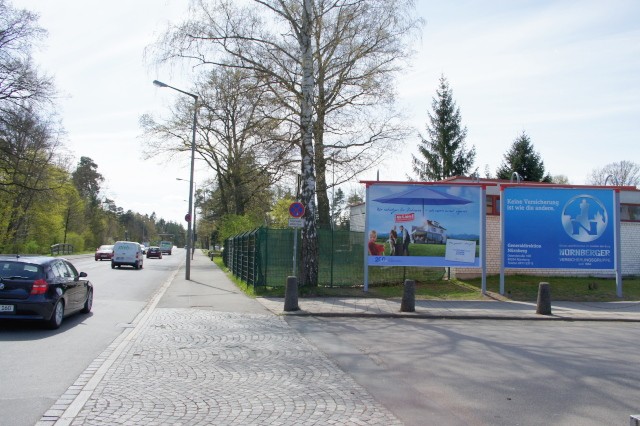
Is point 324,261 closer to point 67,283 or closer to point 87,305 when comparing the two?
point 87,305

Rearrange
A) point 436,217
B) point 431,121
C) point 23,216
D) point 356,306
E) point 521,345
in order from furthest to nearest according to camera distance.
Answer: point 431,121 < point 23,216 < point 436,217 < point 356,306 < point 521,345

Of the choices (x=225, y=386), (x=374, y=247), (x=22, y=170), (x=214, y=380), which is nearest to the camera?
(x=225, y=386)

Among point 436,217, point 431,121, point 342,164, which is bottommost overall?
point 436,217

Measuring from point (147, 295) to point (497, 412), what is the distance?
15.9 m

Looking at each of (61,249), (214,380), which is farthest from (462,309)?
(61,249)

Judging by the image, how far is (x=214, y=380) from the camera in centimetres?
716

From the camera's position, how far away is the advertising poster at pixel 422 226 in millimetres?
18859

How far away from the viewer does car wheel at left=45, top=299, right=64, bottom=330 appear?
1088 cm

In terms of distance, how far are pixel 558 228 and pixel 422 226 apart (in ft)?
15.1

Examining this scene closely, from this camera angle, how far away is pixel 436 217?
19016 mm

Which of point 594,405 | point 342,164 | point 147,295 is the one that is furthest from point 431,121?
point 594,405

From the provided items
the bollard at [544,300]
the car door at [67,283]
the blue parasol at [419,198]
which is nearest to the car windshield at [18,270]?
the car door at [67,283]

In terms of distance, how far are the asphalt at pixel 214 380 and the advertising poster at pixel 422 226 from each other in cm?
460

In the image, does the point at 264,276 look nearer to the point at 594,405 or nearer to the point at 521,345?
the point at 521,345
